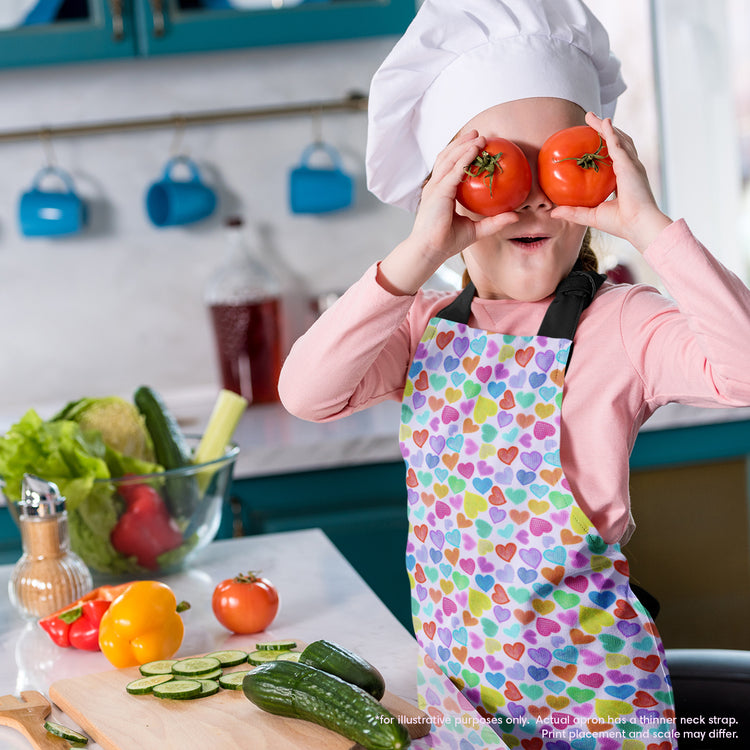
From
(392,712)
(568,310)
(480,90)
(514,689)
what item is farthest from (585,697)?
(480,90)

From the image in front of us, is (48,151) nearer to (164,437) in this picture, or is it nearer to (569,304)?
(164,437)

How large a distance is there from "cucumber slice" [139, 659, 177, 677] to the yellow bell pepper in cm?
2

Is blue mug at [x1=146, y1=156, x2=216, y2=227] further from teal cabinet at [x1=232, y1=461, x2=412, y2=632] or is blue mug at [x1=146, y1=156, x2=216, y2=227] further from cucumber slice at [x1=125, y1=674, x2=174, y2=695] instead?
cucumber slice at [x1=125, y1=674, x2=174, y2=695]

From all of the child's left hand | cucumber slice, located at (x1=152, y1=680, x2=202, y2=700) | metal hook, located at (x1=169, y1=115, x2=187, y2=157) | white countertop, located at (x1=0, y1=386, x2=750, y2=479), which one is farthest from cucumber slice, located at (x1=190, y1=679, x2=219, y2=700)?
metal hook, located at (x1=169, y1=115, x2=187, y2=157)

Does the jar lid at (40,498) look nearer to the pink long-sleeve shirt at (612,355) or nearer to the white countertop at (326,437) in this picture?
the pink long-sleeve shirt at (612,355)

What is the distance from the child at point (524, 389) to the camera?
989 millimetres

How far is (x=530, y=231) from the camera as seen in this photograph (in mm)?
1037

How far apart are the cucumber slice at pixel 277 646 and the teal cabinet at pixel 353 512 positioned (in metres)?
0.93

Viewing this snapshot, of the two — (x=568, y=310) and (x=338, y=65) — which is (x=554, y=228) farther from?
(x=338, y=65)

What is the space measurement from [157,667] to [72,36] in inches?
62.5

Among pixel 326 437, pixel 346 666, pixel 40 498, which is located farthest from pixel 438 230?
pixel 326 437

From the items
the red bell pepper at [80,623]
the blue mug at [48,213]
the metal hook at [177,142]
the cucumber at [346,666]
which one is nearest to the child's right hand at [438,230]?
the cucumber at [346,666]

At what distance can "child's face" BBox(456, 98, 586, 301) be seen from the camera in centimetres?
102

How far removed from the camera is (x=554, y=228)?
1040 millimetres
